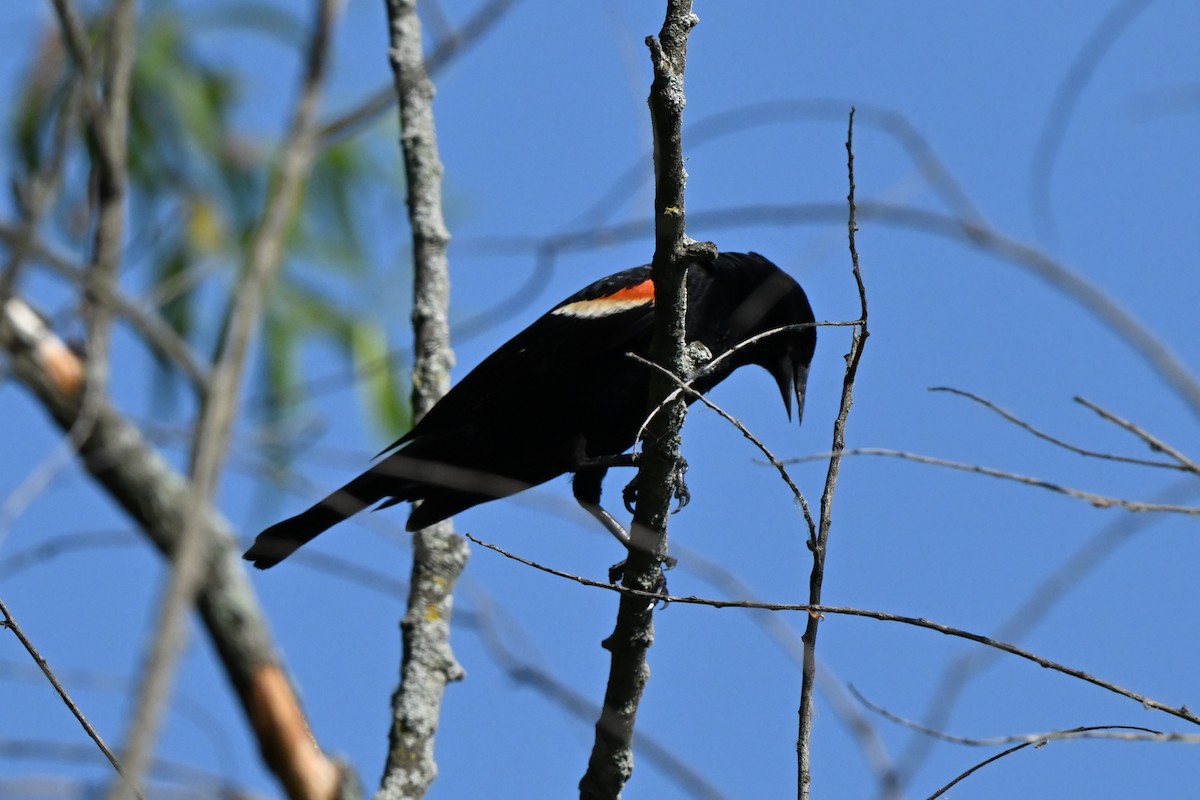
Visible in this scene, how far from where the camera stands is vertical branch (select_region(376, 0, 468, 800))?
10.5ft

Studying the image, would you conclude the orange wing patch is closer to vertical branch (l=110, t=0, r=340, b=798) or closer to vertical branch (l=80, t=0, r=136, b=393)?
vertical branch (l=80, t=0, r=136, b=393)

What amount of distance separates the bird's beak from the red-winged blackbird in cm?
35

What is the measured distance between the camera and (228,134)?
610 centimetres

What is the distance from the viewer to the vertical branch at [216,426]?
101cm

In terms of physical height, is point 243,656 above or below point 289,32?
below

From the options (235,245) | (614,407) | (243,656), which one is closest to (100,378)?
(614,407)

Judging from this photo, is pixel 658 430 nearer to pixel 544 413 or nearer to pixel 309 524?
pixel 544 413

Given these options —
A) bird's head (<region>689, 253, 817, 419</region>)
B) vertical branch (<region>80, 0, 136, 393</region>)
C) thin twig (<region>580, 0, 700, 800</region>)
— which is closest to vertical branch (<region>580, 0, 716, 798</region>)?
thin twig (<region>580, 0, 700, 800</region>)

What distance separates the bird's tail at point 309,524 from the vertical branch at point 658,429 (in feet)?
3.98

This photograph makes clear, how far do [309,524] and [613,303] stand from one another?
1.13m

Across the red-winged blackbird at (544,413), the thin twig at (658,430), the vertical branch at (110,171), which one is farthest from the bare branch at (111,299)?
the red-winged blackbird at (544,413)

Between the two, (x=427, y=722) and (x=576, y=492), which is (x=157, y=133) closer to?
(x=576, y=492)

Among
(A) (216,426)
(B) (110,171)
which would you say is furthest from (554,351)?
(A) (216,426)

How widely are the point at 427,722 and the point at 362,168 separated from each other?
12.5 ft
